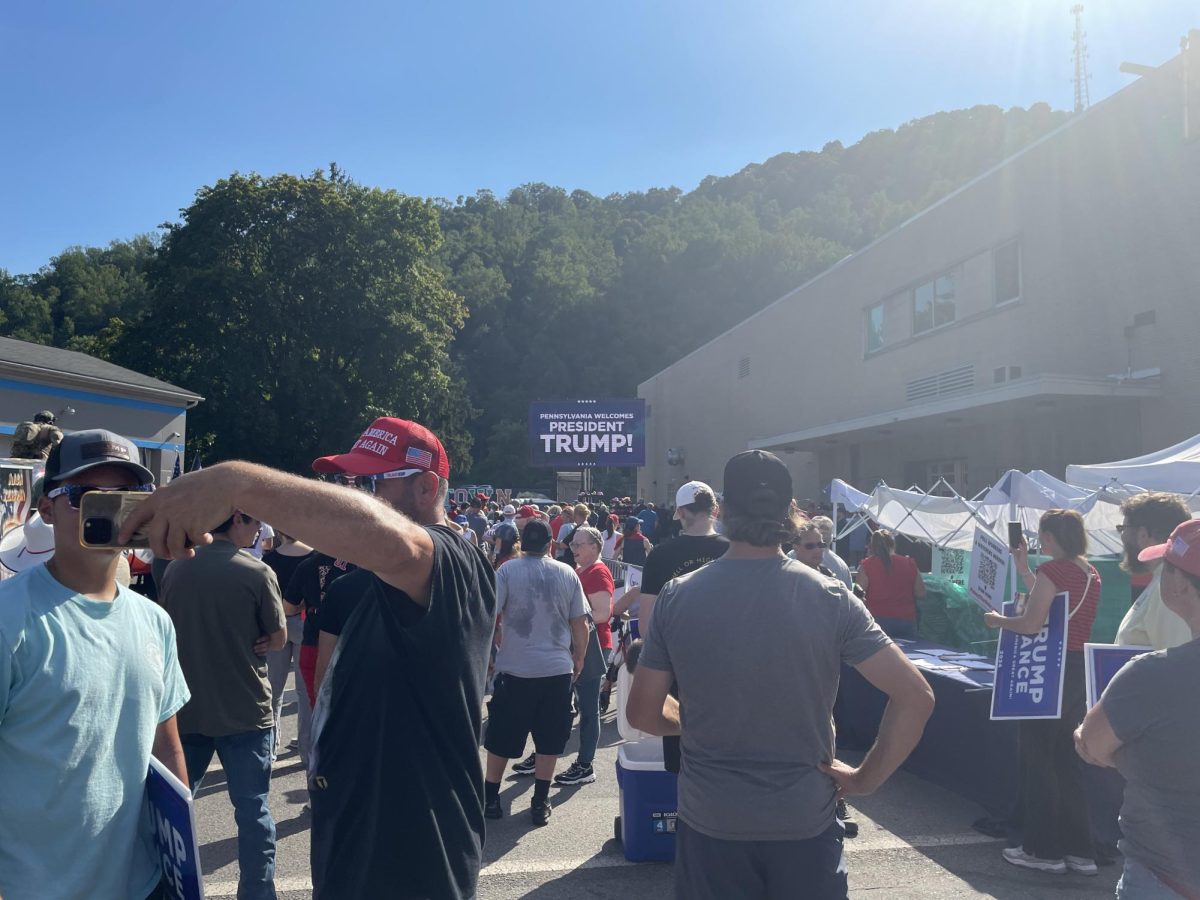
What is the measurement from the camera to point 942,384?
821 inches

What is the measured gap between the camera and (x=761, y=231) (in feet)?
219

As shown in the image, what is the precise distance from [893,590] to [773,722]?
641 centimetres

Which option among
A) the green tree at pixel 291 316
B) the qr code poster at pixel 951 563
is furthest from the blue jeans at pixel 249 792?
the green tree at pixel 291 316

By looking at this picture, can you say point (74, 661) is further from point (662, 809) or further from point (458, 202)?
point (458, 202)

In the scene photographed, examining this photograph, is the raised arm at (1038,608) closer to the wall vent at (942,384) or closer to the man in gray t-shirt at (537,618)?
the man in gray t-shirt at (537,618)

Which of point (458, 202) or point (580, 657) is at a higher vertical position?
point (458, 202)

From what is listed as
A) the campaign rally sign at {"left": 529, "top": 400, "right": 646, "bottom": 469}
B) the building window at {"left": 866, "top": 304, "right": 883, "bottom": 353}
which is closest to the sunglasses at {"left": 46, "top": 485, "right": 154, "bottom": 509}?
the campaign rally sign at {"left": 529, "top": 400, "right": 646, "bottom": 469}

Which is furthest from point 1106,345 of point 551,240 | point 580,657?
point 551,240

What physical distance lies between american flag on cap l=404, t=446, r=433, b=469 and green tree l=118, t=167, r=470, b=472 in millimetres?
35259

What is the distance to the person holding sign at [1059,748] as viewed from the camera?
5195 mm

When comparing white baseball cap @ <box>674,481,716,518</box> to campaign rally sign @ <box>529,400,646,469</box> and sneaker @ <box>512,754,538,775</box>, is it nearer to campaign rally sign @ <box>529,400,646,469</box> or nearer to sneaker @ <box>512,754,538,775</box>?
sneaker @ <box>512,754,538,775</box>

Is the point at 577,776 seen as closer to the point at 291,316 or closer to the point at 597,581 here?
the point at 597,581

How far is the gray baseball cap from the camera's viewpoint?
6.93 ft

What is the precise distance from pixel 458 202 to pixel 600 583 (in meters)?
78.2
